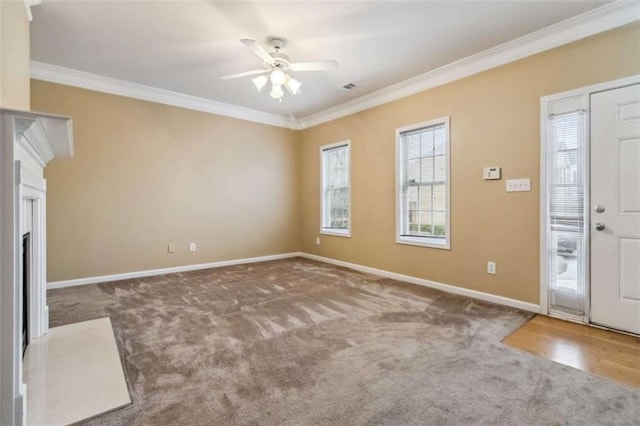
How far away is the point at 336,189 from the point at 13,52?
4.26m

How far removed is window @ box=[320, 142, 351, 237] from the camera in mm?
5262

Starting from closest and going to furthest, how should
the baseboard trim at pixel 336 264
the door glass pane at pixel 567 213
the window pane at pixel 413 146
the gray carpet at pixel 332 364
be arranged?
1. the gray carpet at pixel 332 364
2. the door glass pane at pixel 567 213
3. the baseboard trim at pixel 336 264
4. the window pane at pixel 413 146

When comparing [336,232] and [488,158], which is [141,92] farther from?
[488,158]

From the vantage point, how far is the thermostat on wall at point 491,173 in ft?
10.8

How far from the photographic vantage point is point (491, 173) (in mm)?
3332

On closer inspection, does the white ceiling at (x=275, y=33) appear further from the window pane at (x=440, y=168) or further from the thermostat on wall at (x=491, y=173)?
the thermostat on wall at (x=491, y=173)

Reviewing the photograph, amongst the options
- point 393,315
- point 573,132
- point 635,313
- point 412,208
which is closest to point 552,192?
point 573,132

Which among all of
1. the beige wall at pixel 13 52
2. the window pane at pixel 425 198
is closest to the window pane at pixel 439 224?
the window pane at pixel 425 198

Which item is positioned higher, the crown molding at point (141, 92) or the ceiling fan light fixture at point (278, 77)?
the crown molding at point (141, 92)

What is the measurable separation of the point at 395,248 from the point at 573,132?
237 cm

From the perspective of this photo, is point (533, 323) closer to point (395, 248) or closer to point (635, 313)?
point (635, 313)

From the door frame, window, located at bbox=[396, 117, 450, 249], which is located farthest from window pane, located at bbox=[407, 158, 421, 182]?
the door frame

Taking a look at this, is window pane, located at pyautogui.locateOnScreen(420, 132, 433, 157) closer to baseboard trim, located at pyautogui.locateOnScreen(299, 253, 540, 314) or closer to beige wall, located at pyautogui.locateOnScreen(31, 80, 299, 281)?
baseboard trim, located at pyautogui.locateOnScreen(299, 253, 540, 314)

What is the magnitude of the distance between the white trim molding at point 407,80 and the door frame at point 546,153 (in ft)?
1.60
